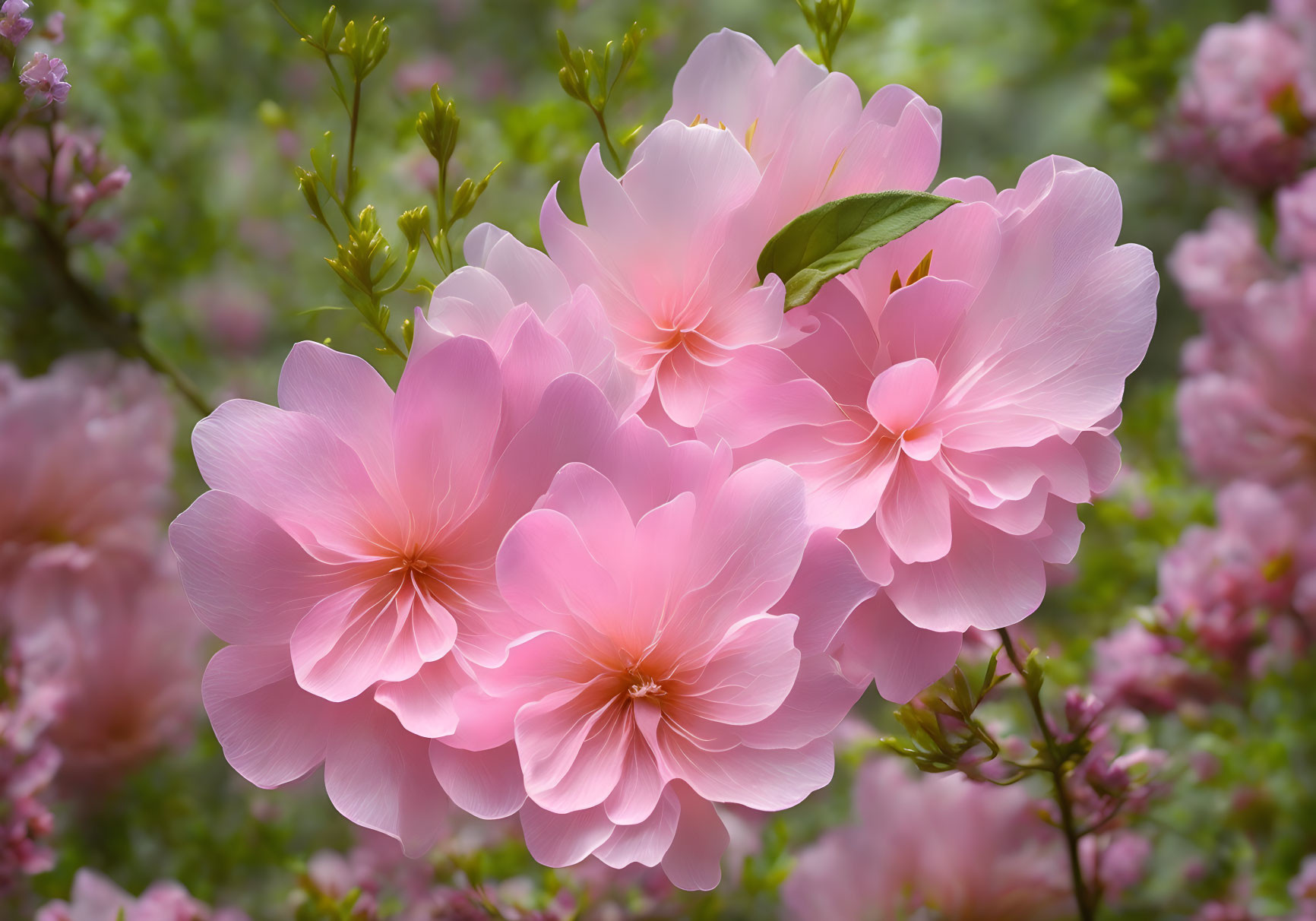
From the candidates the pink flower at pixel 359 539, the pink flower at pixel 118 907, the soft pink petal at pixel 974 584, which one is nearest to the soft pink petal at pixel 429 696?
the pink flower at pixel 359 539

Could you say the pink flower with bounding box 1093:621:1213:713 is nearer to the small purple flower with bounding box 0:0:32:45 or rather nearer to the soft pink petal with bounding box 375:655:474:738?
the soft pink petal with bounding box 375:655:474:738

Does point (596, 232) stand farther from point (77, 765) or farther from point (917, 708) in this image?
point (77, 765)

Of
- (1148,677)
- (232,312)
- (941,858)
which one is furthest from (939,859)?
(232,312)

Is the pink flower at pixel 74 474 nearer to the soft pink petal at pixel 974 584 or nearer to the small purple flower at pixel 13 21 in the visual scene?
the small purple flower at pixel 13 21

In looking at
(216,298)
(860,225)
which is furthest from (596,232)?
(216,298)

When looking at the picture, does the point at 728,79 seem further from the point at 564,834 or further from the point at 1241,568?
the point at 1241,568

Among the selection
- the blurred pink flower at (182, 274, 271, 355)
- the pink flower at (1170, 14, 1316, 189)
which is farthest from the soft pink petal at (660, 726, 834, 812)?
the blurred pink flower at (182, 274, 271, 355)
